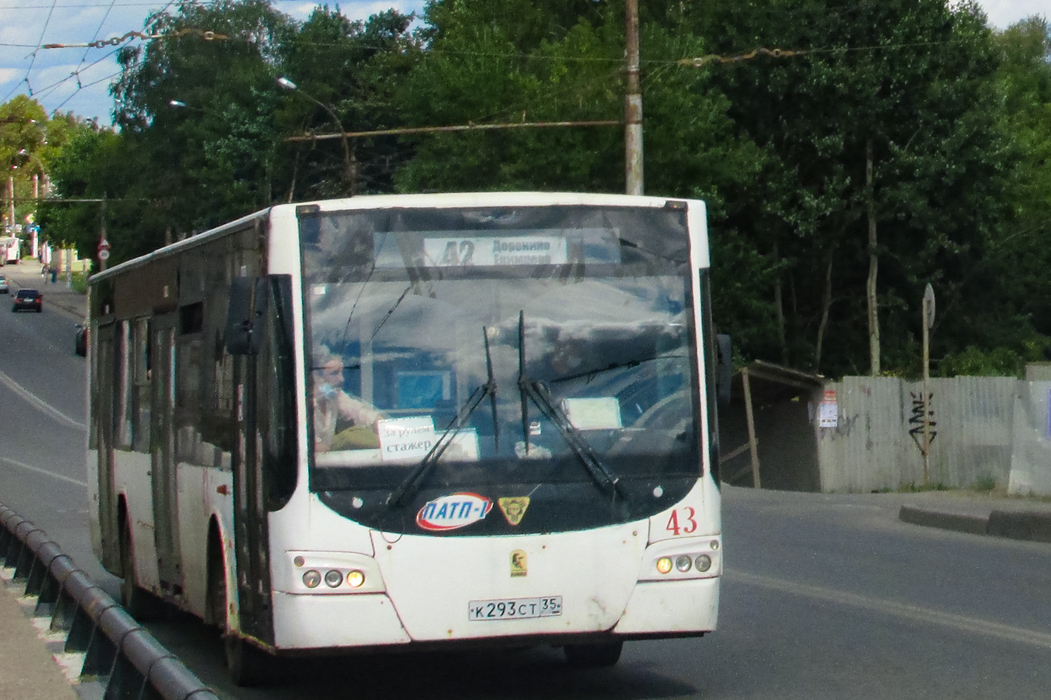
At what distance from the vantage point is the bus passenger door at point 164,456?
33.8 feet

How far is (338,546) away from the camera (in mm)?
7508

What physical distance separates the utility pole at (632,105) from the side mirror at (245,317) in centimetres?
1736

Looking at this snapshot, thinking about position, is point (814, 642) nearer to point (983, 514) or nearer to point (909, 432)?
point (983, 514)

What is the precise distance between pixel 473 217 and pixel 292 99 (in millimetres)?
58801

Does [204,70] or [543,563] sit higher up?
[204,70]

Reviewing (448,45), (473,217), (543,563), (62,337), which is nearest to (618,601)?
(543,563)

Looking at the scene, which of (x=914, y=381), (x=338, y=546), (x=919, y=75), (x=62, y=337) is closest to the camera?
(x=338, y=546)

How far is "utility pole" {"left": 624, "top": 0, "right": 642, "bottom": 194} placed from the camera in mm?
24875

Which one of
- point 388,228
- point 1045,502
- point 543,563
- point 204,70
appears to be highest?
point 204,70

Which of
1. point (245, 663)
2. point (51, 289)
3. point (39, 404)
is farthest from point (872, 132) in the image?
point (51, 289)

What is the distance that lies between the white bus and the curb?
9.56 meters

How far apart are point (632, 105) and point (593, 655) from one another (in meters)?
16.7

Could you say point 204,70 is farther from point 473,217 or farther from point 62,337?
point 473,217

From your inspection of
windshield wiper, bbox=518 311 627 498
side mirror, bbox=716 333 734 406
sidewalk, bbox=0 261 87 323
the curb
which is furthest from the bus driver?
sidewalk, bbox=0 261 87 323
